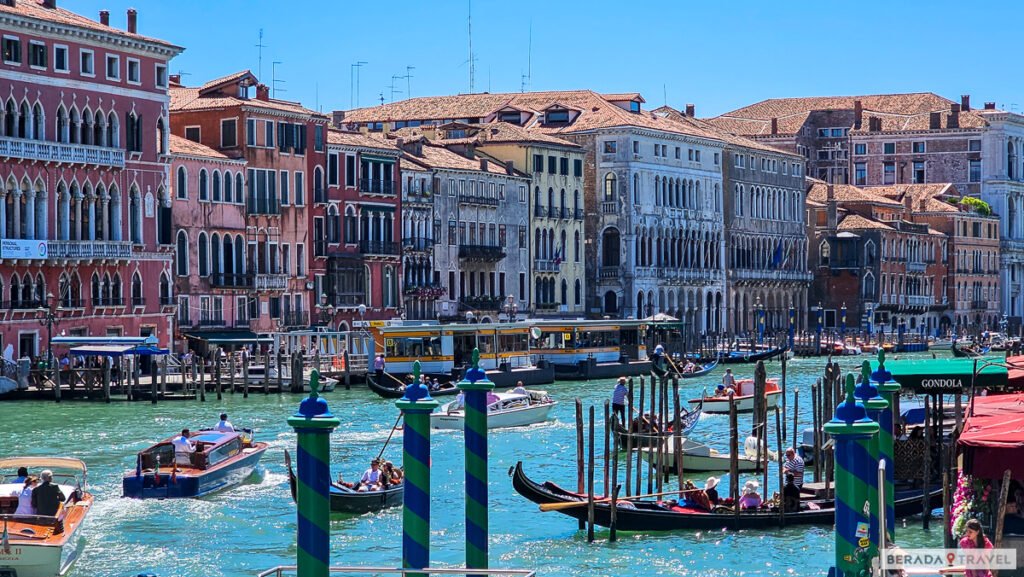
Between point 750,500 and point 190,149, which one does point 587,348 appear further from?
point 750,500

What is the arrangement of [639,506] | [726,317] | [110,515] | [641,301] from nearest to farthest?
[639,506]
[110,515]
[641,301]
[726,317]

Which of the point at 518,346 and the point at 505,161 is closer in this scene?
the point at 518,346

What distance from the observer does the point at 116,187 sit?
42.7 metres

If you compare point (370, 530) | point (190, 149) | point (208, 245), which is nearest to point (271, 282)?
point (208, 245)

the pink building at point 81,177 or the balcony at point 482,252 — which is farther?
the balcony at point 482,252

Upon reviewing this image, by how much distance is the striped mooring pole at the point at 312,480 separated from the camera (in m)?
11.2

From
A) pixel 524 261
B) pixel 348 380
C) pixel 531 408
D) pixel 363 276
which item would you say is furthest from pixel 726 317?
pixel 531 408

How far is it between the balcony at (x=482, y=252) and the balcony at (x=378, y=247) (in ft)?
10.8

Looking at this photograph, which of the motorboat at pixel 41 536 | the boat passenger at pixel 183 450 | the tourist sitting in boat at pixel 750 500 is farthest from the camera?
the boat passenger at pixel 183 450

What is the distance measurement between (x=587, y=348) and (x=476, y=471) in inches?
1434

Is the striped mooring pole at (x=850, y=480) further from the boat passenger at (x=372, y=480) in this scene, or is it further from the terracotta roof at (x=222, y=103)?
the terracotta roof at (x=222, y=103)

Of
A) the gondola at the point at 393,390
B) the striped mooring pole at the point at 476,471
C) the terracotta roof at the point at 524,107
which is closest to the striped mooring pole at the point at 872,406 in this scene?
the striped mooring pole at the point at 476,471

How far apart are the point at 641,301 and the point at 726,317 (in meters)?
6.61

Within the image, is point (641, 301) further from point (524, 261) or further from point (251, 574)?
point (251, 574)
